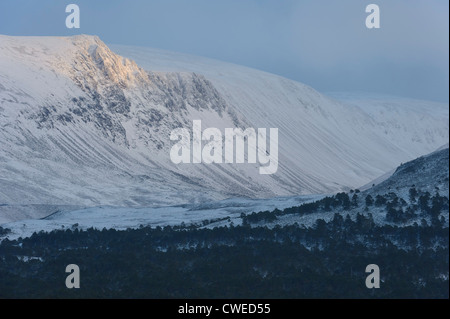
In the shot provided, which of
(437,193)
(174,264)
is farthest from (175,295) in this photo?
(437,193)

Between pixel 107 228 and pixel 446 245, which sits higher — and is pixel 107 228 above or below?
above

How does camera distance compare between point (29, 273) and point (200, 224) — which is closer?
point (29, 273)

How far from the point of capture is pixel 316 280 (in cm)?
13538

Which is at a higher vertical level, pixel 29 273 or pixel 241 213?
pixel 241 213

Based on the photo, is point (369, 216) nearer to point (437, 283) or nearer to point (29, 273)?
point (437, 283)

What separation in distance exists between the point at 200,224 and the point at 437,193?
4224 centimetres

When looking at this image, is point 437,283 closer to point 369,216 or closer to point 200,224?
point 369,216
